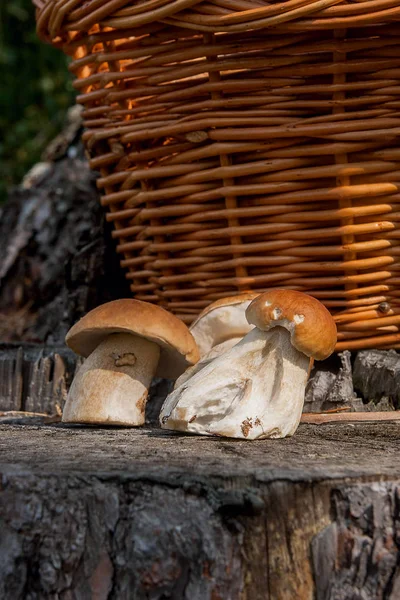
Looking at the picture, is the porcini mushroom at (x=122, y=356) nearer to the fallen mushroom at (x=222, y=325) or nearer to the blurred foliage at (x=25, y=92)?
the fallen mushroom at (x=222, y=325)

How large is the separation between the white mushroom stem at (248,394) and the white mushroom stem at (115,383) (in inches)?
6.0

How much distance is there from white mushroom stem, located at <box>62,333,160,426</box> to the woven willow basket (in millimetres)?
306

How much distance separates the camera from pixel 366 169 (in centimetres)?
179

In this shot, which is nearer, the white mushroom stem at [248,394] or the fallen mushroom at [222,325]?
the white mushroom stem at [248,394]

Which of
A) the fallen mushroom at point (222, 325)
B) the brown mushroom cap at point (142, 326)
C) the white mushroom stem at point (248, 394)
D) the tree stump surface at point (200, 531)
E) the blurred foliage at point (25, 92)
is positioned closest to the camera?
the tree stump surface at point (200, 531)

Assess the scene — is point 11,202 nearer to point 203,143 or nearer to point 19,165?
point 203,143

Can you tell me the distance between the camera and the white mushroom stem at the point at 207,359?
172 centimetres

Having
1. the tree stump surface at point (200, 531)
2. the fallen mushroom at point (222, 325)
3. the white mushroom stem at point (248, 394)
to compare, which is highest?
the fallen mushroom at point (222, 325)

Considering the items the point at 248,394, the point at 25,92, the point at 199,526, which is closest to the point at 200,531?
the point at 199,526

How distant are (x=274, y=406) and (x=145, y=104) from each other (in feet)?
2.88

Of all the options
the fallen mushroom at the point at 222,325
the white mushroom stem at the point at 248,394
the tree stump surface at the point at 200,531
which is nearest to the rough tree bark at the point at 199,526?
the tree stump surface at the point at 200,531

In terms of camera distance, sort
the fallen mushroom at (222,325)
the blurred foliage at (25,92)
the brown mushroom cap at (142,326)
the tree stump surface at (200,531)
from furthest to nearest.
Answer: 1. the blurred foliage at (25,92)
2. the fallen mushroom at (222,325)
3. the brown mushroom cap at (142,326)
4. the tree stump surface at (200,531)

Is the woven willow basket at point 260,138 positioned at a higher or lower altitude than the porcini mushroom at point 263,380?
higher

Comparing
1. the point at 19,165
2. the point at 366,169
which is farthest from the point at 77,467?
the point at 19,165
